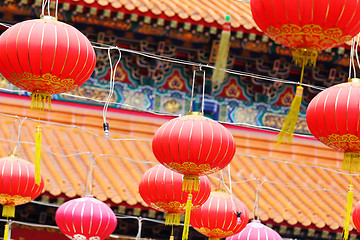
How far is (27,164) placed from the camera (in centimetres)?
816

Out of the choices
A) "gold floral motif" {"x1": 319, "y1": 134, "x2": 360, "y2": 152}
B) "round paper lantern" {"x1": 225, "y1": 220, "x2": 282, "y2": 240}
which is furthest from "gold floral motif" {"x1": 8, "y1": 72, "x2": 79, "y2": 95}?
"round paper lantern" {"x1": 225, "y1": 220, "x2": 282, "y2": 240}

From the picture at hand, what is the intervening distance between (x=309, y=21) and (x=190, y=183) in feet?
6.77

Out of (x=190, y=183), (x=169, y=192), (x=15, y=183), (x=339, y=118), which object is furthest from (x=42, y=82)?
(x=339, y=118)

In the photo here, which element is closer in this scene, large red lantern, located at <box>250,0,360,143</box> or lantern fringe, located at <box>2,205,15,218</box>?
large red lantern, located at <box>250,0,360,143</box>

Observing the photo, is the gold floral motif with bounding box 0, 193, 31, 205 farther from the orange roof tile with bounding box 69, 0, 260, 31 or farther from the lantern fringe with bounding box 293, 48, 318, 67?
the lantern fringe with bounding box 293, 48, 318, 67

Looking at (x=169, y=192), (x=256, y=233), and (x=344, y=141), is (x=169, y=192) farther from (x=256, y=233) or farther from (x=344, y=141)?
(x=344, y=141)

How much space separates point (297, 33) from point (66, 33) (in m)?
1.89

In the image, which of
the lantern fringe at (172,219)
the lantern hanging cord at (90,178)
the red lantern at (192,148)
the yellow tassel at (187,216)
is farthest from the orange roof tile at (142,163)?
the red lantern at (192,148)

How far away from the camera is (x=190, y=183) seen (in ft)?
23.3

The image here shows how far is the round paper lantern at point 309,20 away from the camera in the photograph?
558 cm

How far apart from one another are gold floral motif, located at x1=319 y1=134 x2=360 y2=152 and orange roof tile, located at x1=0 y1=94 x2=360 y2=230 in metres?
3.17

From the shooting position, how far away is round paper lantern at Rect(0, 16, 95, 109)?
21.0 feet

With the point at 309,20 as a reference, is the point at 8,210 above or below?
below

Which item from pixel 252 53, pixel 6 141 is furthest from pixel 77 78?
pixel 252 53
